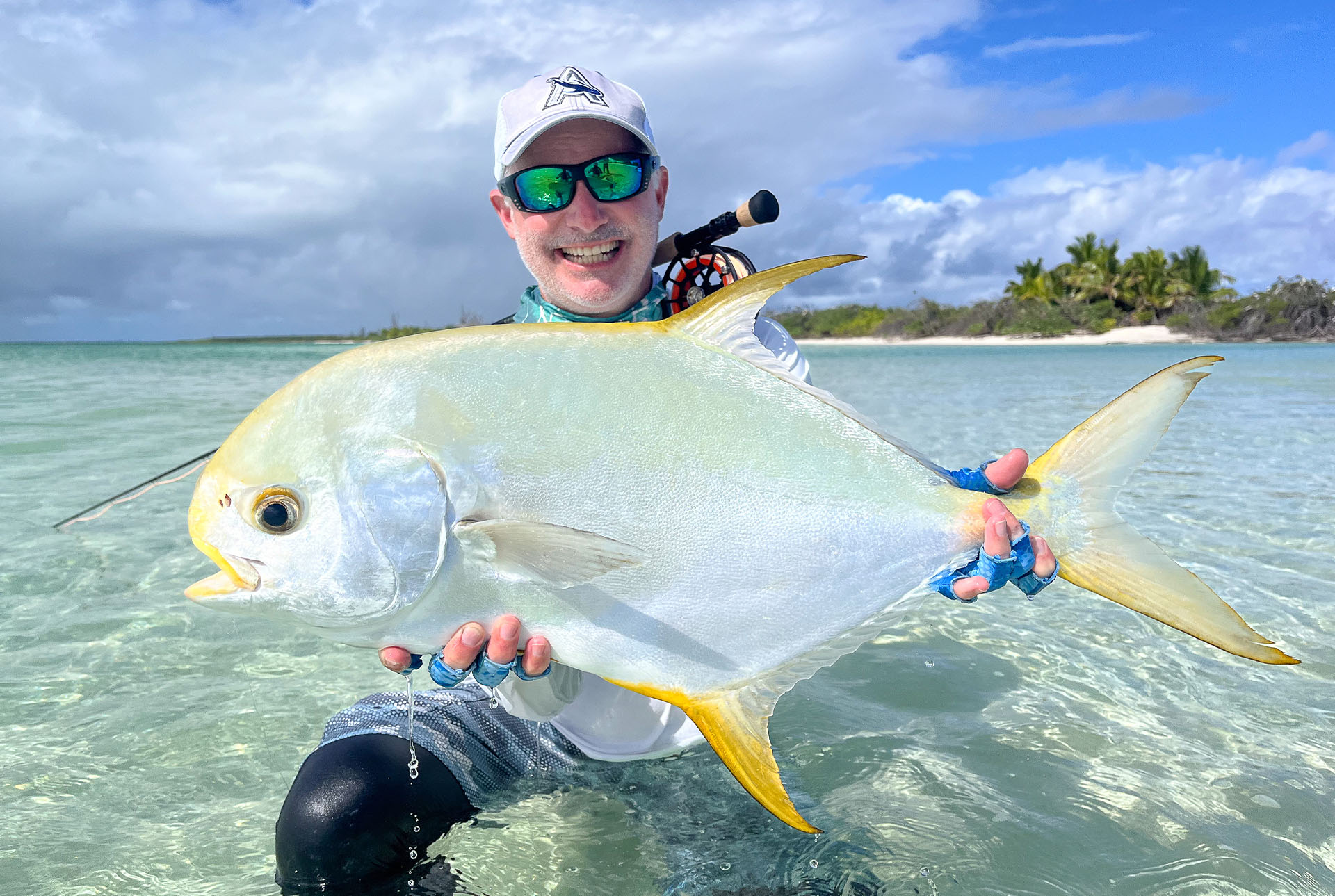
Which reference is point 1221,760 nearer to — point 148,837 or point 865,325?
point 148,837

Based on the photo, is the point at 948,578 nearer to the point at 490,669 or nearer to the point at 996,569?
the point at 996,569

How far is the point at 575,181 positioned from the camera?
2.28 metres

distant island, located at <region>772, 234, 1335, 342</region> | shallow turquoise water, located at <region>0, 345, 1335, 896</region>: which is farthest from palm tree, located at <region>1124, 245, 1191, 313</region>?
shallow turquoise water, located at <region>0, 345, 1335, 896</region>

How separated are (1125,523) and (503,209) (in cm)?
191

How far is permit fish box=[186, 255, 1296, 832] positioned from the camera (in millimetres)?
1365

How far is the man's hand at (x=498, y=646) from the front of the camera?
4.75ft

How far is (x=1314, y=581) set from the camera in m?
3.82

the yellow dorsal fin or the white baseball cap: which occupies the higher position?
the white baseball cap

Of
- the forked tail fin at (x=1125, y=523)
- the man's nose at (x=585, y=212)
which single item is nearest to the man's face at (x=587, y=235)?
the man's nose at (x=585, y=212)

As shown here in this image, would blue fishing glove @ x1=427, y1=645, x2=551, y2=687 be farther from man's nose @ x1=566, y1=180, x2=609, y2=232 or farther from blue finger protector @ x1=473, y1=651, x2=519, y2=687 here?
man's nose @ x1=566, y1=180, x2=609, y2=232

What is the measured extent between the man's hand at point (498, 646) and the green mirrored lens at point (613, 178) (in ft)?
4.29

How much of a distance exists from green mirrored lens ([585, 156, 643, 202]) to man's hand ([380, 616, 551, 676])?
1308 millimetres

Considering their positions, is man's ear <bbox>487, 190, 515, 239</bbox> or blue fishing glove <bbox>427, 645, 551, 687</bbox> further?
man's ear <bbox>487, 190, 515, 239</bbox>

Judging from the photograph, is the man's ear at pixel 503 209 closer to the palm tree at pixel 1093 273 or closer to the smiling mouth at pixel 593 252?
the smiling mouth at pixel 593 252
